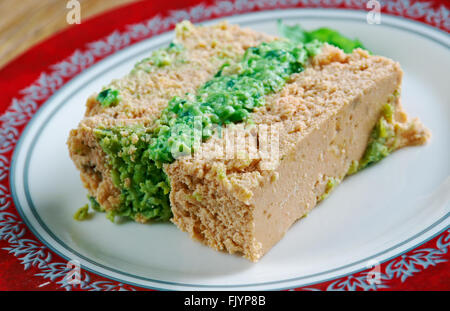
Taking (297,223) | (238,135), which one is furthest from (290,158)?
(297,223)

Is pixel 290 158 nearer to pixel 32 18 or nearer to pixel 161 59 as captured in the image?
pixel 161 59

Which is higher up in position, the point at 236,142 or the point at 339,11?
the point at 339,11

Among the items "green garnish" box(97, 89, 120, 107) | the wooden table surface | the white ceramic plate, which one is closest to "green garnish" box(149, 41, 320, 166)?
"green garnish" box(97, 89, 120, 107)

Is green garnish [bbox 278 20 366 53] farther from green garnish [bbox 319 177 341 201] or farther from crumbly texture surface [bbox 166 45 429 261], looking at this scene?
green garnish [bbox 319 177 341 201]

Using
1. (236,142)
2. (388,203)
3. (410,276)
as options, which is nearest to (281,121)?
(236,142)
